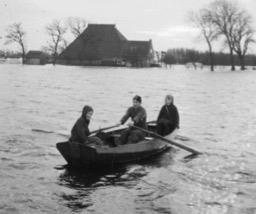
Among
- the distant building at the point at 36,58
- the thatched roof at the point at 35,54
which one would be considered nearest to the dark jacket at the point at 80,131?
the distant building at the point at 36,58

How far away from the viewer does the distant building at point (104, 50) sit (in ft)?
336

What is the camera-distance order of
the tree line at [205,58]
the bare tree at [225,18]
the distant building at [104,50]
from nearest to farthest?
the bare tree at [225,18]
the distant building at [104,50]
the tree line at [205,58]

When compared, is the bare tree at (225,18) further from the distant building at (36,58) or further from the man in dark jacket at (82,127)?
the man in dark jacket at (82,127)

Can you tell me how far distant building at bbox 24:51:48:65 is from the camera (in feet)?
368

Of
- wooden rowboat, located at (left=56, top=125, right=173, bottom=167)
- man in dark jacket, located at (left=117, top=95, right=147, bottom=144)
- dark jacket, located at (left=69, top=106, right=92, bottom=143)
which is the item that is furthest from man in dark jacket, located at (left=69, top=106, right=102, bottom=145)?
man in dark jacket, located at (left=117, top=95, right=147, bottom=144)

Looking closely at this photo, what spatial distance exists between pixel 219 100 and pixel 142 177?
2022cm

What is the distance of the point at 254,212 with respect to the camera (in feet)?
27.7

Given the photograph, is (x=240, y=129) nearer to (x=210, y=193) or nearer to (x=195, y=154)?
(x=195, y=154)

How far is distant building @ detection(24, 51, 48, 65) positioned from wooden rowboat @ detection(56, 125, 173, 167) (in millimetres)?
101238

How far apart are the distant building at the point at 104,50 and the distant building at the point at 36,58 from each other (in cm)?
711

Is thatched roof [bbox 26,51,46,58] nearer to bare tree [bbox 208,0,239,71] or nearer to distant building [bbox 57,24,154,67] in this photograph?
distant building [bbox 57,24,154,67]

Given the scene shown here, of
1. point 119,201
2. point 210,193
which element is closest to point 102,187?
point 119,201

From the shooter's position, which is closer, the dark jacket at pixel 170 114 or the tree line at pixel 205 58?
the dark jacket at pixel 170 114

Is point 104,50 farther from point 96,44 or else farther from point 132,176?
point 132,176
